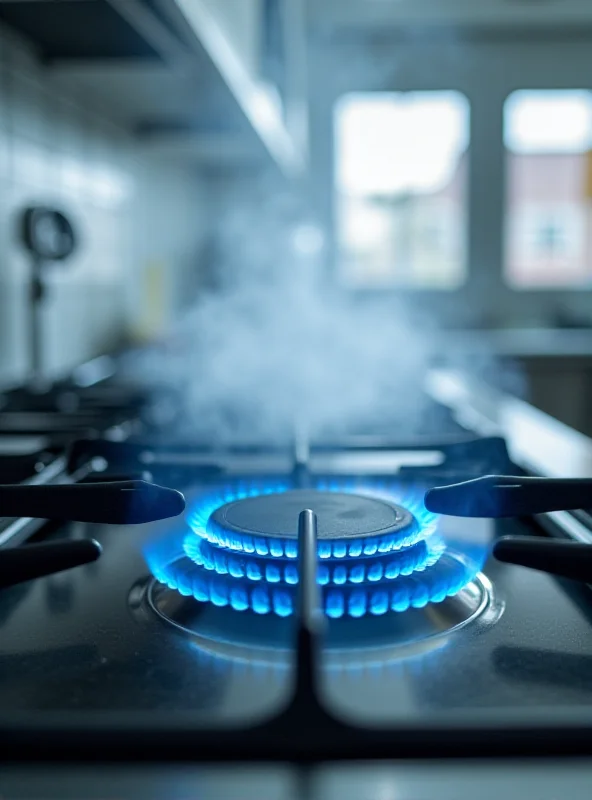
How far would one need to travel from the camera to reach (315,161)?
3.30m

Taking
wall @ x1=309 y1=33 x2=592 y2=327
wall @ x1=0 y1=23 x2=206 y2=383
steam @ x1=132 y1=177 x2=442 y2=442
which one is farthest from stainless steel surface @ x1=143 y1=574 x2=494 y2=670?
wall @ x1=309 y1=33 x2=592 y2=327

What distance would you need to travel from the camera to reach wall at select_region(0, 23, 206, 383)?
3.61ft

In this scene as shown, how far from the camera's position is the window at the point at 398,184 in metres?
3.33

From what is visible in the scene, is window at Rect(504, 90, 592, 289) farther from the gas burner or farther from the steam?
the gas burner

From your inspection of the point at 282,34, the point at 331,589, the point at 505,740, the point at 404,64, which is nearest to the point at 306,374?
the point at 282,34

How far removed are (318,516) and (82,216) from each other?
3.67 feet

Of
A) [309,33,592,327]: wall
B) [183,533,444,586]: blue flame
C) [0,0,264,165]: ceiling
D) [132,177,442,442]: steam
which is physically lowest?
[183,533,444,586]: blue flame

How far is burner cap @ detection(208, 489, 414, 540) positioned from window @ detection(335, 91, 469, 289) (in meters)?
2.96

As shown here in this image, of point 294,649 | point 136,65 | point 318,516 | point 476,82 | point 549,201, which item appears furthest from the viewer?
point 549,201

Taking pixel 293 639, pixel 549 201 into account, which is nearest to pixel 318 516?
pixel 293 639

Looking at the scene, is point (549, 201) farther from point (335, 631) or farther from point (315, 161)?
point (335, 631)

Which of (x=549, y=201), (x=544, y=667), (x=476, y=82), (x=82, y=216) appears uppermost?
(x=476, y=82)

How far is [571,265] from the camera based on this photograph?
3.81 m

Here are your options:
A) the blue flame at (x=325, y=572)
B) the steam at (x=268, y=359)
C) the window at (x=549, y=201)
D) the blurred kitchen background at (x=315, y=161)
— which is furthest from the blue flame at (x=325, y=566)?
the window at (x=549, y=201)
